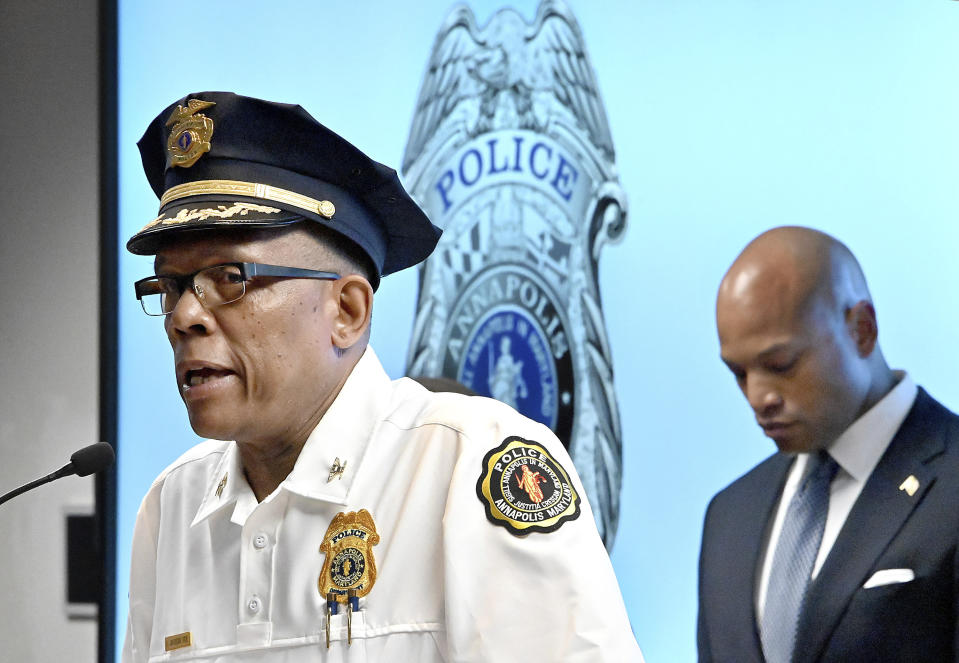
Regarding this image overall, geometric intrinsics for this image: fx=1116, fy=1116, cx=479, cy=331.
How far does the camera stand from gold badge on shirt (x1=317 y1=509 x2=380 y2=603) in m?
1.26

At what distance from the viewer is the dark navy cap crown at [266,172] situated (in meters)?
1.33

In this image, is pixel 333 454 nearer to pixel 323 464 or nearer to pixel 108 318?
pixel 323 464

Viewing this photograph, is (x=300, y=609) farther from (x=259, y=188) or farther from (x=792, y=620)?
(x=792, y=620)

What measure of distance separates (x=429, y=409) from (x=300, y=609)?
0.28m

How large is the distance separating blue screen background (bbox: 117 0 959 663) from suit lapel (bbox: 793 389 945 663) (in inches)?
16.8

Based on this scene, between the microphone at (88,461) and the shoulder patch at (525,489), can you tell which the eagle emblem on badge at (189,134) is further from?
the shoulder patch at (525,489)

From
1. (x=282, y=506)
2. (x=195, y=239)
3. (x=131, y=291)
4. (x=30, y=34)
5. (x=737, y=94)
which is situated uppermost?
(x=30, y=34)

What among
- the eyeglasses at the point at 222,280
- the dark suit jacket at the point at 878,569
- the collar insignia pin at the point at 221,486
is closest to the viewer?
the eyeglasses at the point at 222,280

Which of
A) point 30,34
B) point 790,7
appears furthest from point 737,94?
point 30,34

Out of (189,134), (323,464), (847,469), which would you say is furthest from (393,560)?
(847,469)

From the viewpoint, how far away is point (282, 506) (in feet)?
4.38

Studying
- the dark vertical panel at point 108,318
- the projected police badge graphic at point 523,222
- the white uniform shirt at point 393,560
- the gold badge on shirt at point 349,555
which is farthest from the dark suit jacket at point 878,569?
the dark vertical panel at point 108,318

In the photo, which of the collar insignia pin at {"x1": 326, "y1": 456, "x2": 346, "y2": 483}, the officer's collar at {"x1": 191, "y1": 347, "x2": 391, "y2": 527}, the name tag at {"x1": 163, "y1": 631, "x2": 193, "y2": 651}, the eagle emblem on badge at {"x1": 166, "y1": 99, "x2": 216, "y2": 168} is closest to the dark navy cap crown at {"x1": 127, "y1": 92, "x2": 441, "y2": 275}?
the eagle emblem on badge at {"x1": 166, "y1": 99, "x2": 216, "y2": 168}

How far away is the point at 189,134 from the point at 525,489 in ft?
2.02
